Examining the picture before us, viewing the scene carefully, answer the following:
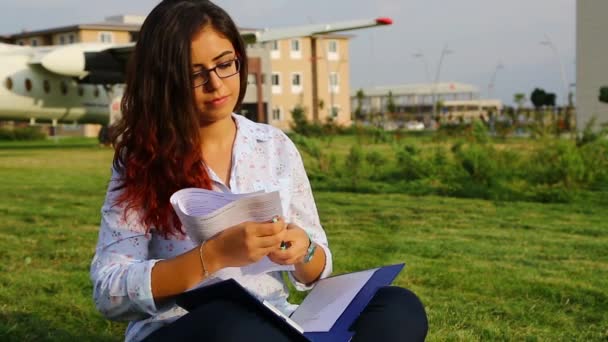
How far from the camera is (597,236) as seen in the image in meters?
5.62

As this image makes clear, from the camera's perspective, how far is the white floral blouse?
174 centimetres

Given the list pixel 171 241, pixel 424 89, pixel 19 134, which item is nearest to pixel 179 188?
pixel 171 241

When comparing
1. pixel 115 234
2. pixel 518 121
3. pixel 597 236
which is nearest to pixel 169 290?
pixel 115 234

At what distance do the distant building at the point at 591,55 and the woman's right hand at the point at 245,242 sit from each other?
3815 cm

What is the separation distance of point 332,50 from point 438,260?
61.8m

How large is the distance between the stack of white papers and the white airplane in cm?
1751

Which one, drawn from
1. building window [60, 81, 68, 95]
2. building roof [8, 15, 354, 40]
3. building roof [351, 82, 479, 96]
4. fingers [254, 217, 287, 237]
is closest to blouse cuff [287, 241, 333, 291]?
fingers [254, 217, 287, 237]

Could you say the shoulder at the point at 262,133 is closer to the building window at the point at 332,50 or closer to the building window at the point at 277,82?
the building window at the point at 277,82

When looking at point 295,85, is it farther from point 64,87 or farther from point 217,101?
point 217,101

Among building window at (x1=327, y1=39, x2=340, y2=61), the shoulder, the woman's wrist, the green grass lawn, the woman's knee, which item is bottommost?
the green grass lawn

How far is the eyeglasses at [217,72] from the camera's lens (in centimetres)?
184

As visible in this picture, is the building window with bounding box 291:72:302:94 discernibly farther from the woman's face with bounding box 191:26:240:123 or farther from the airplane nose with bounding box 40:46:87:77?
the woman's face with bounding box 191:26:240:123

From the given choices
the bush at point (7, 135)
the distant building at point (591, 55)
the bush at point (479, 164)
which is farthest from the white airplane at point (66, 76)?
the distant building at point (591, 55)

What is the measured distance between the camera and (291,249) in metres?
1.78
